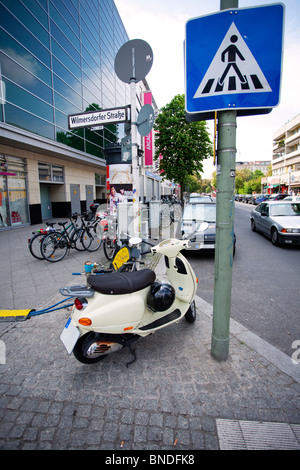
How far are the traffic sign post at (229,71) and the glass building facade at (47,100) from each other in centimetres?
812

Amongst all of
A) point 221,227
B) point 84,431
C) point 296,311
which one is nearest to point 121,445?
point 84,431

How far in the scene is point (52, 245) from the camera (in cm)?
651

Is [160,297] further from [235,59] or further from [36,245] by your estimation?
[36,245]

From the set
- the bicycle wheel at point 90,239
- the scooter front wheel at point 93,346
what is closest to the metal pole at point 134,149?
the bicycle wheel at point 90,239

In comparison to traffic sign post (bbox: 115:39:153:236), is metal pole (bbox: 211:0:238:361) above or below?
below

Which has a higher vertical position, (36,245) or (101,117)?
(101,117)

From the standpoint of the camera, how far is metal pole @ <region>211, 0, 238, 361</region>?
2205 mm

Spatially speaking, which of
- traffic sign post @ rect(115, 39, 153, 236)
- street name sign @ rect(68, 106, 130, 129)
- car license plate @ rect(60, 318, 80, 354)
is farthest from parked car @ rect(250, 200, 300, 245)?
car license plate @ rect(60, 318, 80, 354)

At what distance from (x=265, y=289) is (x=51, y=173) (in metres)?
13.7

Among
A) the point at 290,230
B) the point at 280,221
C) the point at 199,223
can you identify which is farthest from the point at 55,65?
the point at 290,230

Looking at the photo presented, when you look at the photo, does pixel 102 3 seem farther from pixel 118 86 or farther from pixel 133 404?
pixel 133 404

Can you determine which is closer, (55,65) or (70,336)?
(70,336)

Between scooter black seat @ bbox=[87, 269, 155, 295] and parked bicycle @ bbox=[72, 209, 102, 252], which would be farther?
parked bicycle @ bbox=[72, 209, 102, 252]

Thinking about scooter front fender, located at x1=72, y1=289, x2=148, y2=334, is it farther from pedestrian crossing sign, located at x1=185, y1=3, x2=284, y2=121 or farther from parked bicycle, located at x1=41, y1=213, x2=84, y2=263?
parked bicycle, located at x1=41, y1=213, x2=84, y2=263
